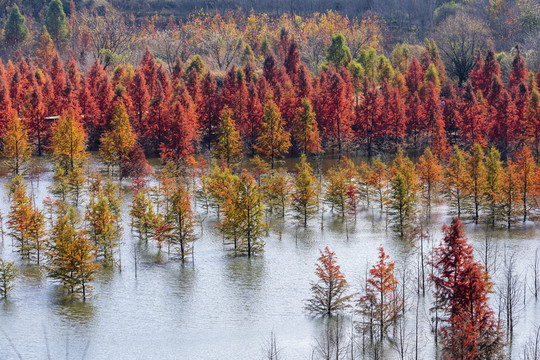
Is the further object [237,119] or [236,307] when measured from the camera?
[237,119]

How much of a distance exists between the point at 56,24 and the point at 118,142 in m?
95.8

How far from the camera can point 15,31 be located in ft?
610

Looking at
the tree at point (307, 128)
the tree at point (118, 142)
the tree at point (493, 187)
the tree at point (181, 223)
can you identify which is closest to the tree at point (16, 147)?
the tree at point (118, 142)

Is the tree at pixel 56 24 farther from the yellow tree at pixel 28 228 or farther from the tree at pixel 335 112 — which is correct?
the yellow tree at pixel 28 228

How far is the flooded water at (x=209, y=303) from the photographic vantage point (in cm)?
5650

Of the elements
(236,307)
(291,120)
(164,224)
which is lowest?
(236,307)

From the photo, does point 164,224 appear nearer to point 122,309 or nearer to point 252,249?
point 252,249

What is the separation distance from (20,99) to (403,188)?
77001 mm

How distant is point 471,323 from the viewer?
50406 mm

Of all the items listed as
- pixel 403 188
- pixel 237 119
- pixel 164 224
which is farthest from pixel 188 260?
pixel 237 119

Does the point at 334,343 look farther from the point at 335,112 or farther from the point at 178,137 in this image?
the point at 335,112

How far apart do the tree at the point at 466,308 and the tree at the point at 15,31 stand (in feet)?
504

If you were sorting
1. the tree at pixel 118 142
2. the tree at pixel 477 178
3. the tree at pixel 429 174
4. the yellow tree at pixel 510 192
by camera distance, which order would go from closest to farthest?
the yellow tree at pixel 510 192
the tree at pixel 477 178
the tree at pixel 429 174
the tree at pixel 118 142

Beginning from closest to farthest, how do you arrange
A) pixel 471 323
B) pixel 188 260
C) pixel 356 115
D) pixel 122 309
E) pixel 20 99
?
1. pixel 471 323
2. pixel 122 309
3. pixel 188 260
4. pixel 356 115
5. pixel 20 99
